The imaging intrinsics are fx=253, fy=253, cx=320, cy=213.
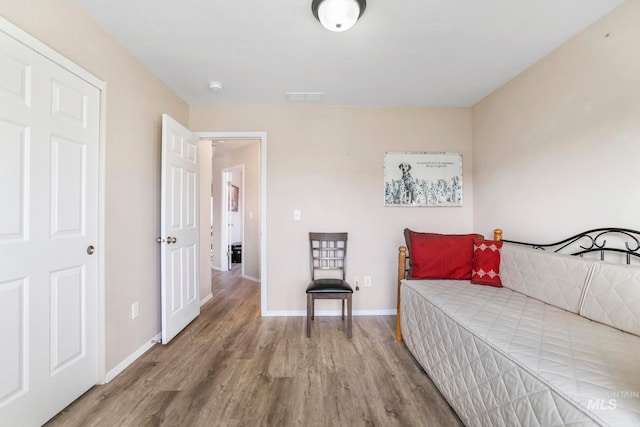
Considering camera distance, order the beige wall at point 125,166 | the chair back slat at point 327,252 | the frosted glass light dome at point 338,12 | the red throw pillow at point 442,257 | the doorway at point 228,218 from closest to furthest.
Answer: the frosted glass light dome at point 338,12
the beige wall at point 125,166
the red throw pillow at point 442,257
the chair back slat at point 327,252
the doorway at point 228,218

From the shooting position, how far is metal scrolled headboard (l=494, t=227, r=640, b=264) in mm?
1442

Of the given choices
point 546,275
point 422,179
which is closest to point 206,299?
point 422,179

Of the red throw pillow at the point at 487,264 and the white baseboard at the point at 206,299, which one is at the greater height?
the red throw pillow at the point at 487,264

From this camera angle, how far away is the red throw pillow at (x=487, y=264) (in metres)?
1.97

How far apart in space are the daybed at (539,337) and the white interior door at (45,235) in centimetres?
219

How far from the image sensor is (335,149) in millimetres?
2848

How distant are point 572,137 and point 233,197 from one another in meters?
5.23

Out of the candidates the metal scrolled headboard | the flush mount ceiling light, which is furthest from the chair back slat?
the flush mount ceiling light

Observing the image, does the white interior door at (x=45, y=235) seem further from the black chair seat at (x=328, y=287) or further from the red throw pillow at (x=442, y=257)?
the red throw pillow at (x=442, y=257)

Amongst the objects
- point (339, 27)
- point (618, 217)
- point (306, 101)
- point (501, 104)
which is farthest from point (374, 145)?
point (618, 217)

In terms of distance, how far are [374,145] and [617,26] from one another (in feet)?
5.93

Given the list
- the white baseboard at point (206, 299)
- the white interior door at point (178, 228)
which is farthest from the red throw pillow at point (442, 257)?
the white baseboard at point (206, 299)

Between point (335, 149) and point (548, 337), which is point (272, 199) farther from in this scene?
point (548, 337)
